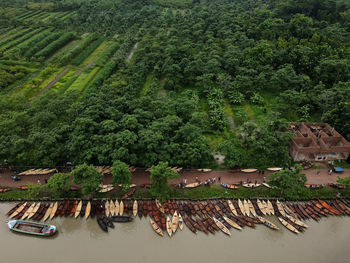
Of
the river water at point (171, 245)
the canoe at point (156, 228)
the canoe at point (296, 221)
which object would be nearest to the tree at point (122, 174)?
the river water at point (171, 245)

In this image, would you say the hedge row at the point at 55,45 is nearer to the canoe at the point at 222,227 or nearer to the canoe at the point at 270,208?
the canoe at the point at 222,227

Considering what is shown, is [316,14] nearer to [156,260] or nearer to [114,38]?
[114,38]

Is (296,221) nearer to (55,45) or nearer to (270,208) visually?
(270,208)

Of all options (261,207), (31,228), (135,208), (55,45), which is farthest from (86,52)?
(261,207)

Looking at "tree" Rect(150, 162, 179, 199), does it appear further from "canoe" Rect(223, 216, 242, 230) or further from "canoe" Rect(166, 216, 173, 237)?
"canoe" Rect(223, 216, 242, 230)

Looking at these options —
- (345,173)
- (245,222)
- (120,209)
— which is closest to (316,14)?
(345,173)

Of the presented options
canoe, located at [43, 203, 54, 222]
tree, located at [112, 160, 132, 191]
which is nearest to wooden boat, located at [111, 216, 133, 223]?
tree, located at [112, 160, 132, 191]
